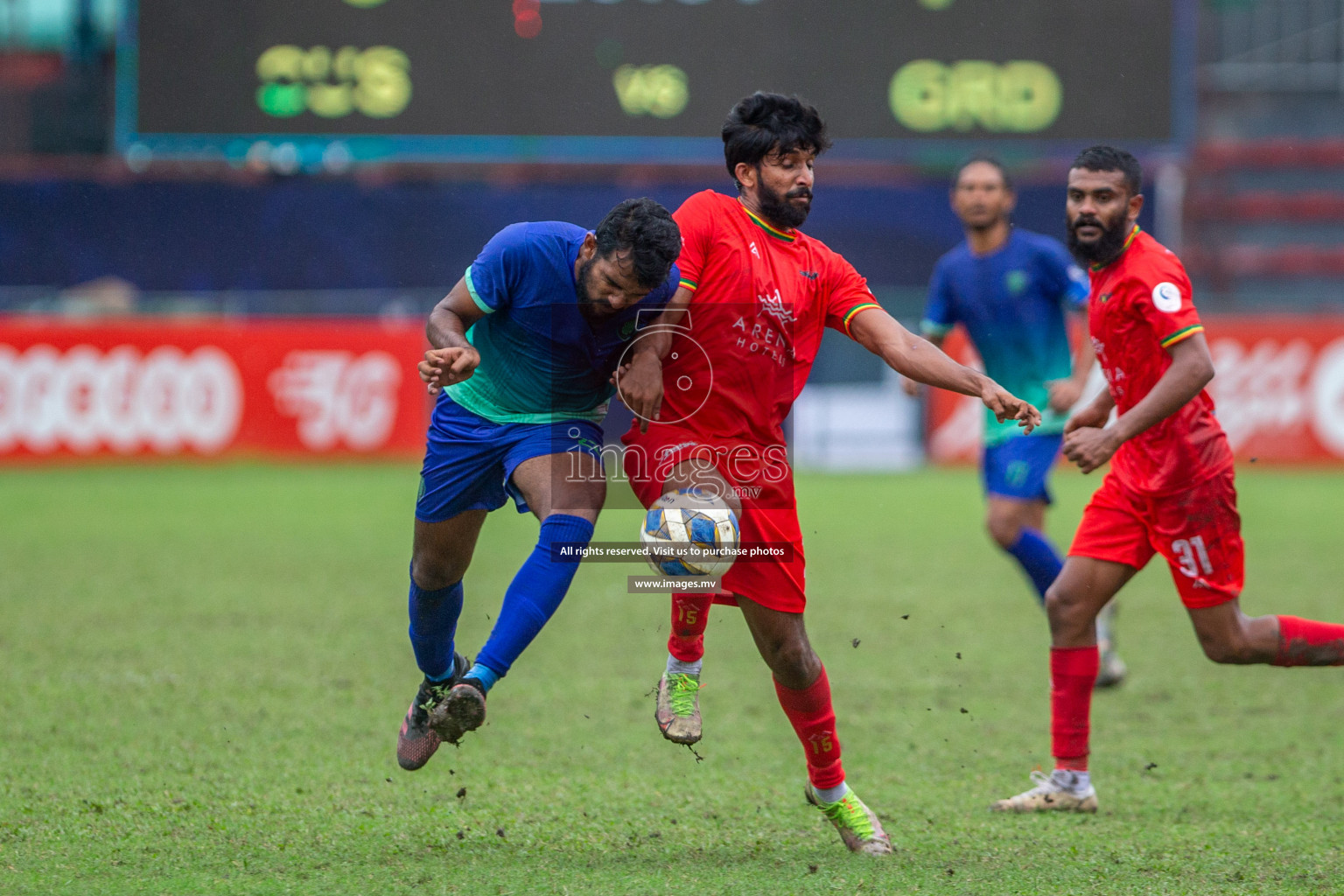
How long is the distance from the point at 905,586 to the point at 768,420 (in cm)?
530

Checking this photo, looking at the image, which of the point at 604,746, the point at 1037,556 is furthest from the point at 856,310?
the point at 1037,556

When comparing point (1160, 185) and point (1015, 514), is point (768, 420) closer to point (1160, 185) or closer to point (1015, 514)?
point (1015, 514)

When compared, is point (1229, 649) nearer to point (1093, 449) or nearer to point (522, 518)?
point (1093, 449)

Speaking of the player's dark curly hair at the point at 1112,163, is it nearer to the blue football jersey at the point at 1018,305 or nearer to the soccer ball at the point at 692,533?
the soccer ball at the point at 692,533

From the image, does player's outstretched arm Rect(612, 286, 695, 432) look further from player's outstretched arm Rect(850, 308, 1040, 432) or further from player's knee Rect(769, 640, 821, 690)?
player's knee Rect(769, 640, 821, 690)

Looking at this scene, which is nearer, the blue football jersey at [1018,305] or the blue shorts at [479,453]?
the blue shorts at [479,453]

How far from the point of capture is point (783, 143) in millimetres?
4547

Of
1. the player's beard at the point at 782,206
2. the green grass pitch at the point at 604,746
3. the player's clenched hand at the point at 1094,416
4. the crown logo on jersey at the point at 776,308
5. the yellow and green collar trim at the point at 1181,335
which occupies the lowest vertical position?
the green grass pitch at the point at 604,746

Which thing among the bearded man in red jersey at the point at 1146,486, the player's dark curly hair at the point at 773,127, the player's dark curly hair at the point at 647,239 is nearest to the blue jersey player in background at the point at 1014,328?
the bearded man in red jersey at the point at 1146,486

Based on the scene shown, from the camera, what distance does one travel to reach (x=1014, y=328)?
294 inches

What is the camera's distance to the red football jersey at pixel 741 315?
14.9 feet

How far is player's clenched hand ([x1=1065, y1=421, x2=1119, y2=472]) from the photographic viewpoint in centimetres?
475

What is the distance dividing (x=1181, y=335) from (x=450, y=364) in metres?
2.34

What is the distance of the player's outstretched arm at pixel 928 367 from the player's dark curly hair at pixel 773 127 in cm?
57
